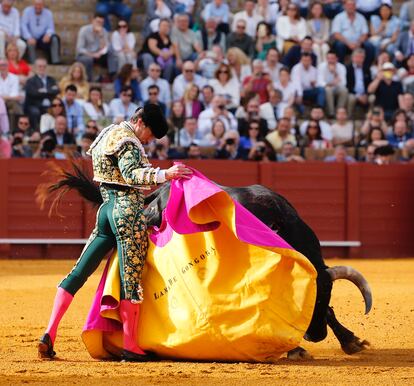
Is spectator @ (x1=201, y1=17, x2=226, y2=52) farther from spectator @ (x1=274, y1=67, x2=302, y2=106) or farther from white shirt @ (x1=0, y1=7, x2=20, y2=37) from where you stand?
white shirt @ (x1=0, y1=7, x2=20, y2=37)

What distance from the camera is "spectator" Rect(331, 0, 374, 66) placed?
46.4ft

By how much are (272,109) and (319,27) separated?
1.87 m

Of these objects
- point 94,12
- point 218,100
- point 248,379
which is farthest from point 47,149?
point 248,379

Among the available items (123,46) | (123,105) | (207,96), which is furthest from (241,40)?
(123,105)

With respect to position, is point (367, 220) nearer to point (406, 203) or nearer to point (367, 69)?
point (406, 203)

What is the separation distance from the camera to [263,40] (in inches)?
539

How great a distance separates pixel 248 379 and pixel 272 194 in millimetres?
1357

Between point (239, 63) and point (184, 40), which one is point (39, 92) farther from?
point (239, 63)

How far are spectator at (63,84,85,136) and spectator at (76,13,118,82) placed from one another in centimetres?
113

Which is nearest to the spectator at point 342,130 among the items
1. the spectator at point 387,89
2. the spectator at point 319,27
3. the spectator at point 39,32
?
the spectator at point 387,89

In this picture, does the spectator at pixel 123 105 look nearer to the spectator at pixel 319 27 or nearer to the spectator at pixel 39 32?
the spectator at pixel 39 32

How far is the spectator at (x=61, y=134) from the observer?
1167 centimetres

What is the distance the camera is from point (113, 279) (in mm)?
5363

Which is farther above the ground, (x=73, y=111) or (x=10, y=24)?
(x=10, y=24)
